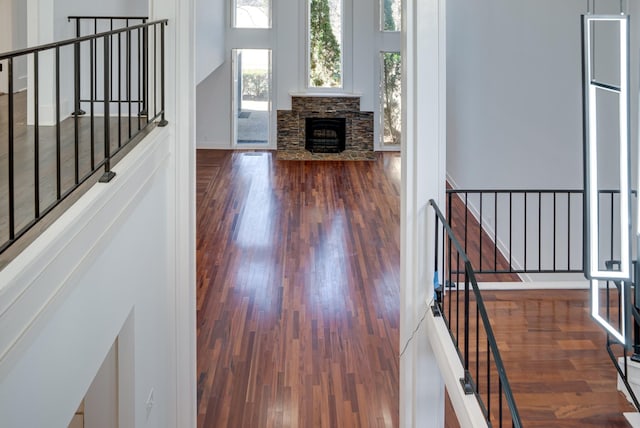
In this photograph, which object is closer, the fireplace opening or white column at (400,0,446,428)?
white column at (400,0,446,428)

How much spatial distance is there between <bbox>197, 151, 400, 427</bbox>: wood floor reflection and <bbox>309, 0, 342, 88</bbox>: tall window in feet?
11.3

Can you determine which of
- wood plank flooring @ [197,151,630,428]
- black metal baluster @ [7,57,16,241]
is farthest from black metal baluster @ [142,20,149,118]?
wood plank flooring @ [197,151,630,428]

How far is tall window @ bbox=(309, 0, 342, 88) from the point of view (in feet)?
55.3

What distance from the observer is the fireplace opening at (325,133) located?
1688 cm

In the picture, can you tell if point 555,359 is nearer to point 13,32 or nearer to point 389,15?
point 13,32

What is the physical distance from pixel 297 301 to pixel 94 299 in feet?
17.8

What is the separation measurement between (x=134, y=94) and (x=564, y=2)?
4.66 m

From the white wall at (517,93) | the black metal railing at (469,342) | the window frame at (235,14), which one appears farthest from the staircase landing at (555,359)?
the window frame at (235,14)

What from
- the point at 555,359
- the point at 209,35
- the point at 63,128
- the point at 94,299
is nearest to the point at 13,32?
the point at 63,128

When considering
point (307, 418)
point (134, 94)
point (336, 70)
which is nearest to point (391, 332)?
point (307, 418)

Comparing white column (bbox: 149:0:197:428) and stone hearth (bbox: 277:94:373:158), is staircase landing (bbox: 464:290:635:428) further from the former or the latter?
stone hearth (bbox: 277:94:373:158)

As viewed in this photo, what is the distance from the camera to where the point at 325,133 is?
16.9 metres

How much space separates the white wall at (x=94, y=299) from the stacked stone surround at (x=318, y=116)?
38.9ft

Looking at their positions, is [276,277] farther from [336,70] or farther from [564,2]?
[336,70]
